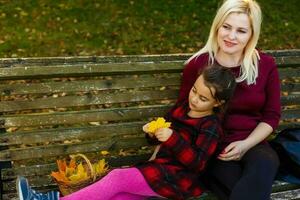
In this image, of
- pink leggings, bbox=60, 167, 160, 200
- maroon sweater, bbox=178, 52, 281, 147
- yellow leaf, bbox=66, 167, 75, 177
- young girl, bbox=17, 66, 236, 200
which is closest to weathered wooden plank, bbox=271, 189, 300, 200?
maroon sweater, bbox=178, 52, 281, 147

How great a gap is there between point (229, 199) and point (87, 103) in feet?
3.78

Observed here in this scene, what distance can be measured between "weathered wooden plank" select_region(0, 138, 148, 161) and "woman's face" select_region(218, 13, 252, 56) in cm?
90

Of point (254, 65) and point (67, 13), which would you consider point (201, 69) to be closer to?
point (254, 65)

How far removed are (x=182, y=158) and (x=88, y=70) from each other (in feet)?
2.84

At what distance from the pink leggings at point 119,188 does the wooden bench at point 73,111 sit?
1.50ft

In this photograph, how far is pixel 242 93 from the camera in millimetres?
3635

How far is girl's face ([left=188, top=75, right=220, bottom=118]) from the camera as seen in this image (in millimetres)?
3371

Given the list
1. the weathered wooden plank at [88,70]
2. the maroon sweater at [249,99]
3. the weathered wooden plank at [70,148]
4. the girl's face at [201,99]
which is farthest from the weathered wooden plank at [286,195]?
the weathered wooden plank at [88,70]

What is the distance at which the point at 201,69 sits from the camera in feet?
11.8

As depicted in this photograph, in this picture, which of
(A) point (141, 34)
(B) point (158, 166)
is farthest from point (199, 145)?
(A) point (141, 34)

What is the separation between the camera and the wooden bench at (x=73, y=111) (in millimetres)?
3572

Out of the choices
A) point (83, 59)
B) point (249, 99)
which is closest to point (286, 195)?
point (249, 99)

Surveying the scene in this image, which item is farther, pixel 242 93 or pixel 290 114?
pixel 290 114

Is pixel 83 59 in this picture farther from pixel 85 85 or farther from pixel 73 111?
pixel 73 111
